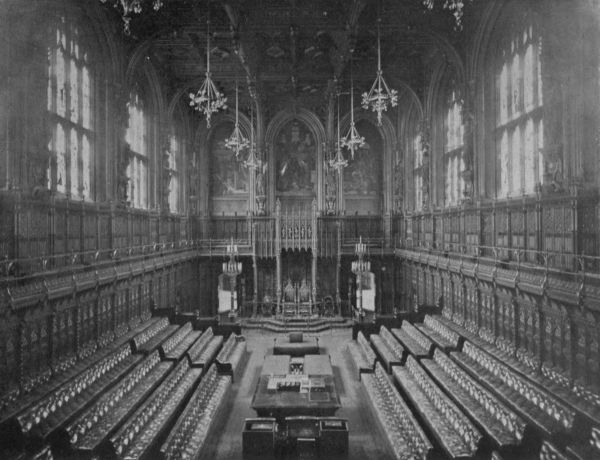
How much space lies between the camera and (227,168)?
95.6 ft

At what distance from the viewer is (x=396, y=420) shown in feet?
35.0

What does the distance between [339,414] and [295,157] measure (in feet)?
59.9

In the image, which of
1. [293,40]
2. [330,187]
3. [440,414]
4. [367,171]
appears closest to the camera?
[440,414]

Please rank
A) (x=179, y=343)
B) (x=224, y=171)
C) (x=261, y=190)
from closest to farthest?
(x=179, y=343) → (x=261, y=190) → (x=224, y=171)

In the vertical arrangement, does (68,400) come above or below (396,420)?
above

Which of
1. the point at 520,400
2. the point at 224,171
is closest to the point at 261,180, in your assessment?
the point at 224,171

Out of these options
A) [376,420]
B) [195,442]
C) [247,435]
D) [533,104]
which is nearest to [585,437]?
[376,420]

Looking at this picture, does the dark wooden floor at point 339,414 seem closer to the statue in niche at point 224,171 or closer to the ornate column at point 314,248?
the ornate column at point 314,248

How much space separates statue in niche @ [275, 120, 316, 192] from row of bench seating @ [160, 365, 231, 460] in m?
16.0

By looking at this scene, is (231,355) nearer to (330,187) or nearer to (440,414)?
(440,414)

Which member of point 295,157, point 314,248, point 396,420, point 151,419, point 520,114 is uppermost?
point 295,157

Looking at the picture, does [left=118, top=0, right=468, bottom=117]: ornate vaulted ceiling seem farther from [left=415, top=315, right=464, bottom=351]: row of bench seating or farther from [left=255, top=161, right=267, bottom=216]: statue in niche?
[left=415, top=315, right=464, bottom=351]: row of bench seating

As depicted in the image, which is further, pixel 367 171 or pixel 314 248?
pixel 367 171

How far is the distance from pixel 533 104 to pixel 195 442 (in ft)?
39.4
